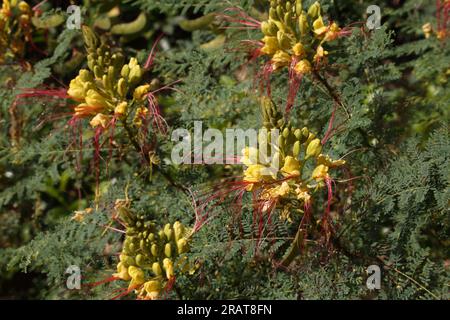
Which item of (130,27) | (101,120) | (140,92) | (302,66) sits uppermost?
(130,27)

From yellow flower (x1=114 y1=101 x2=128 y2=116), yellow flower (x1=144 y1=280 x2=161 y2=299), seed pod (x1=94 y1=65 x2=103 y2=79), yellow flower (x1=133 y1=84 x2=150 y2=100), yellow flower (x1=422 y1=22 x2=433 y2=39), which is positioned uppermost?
Result: yellow flower (x1=422 y1=22 x2=433 y2=39)

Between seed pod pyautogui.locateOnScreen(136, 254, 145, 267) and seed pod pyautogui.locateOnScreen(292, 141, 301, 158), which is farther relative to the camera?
seed pod pyautogui.locateOnScreen(136, 254, 145, 267)

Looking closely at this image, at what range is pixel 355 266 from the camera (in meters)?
3.41

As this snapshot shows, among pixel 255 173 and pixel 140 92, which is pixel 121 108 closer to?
pixel 140 92

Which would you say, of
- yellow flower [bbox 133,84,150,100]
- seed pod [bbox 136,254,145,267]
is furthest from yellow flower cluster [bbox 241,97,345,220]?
yellow flower [bbox 133,84,150,100]

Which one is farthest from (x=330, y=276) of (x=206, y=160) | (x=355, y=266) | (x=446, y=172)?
(x=206, y=160)

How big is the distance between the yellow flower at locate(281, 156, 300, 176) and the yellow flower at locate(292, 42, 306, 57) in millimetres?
666

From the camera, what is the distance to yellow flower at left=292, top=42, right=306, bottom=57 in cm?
337

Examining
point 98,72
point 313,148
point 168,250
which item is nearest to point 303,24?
point 313,148

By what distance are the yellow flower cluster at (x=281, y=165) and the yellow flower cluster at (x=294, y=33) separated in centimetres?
53

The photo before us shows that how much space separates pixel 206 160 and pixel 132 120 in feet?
1.56

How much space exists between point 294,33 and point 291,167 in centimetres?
78

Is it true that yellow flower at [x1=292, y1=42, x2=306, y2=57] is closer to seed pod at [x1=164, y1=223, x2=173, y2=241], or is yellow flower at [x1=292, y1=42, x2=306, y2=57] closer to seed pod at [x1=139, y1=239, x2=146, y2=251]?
seed pod at [x1=164, y1=223, x2=173, y2=241]

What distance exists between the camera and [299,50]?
3.38m
